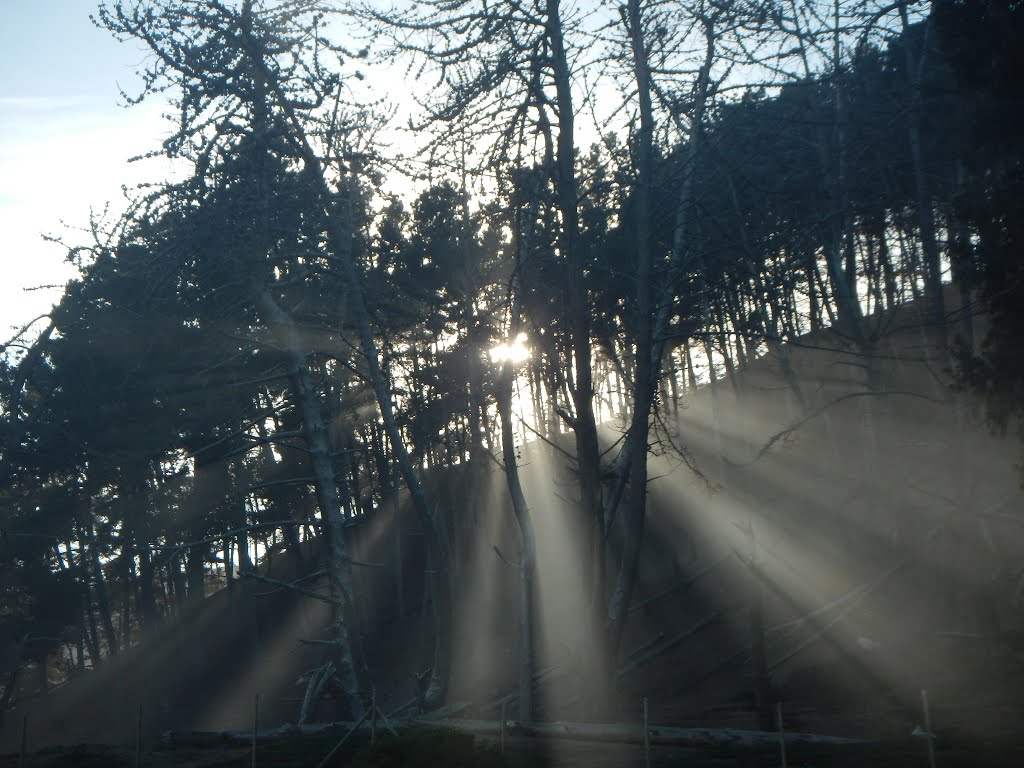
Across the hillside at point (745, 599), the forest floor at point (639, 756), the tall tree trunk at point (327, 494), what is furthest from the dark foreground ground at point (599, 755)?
the tall tree trunk at point (327, 494)

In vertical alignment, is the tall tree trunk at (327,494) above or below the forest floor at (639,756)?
above

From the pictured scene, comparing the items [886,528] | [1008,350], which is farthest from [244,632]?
[1008,350]

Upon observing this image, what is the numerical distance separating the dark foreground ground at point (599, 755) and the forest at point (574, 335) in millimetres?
1052


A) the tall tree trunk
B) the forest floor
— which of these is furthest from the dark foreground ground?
the tall tree trunk

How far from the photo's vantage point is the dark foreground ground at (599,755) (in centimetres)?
950

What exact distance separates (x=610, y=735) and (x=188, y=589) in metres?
37.4

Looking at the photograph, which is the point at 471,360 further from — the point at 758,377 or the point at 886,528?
the point at 758,377

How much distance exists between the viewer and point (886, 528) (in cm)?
2516

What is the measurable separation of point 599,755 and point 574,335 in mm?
5193

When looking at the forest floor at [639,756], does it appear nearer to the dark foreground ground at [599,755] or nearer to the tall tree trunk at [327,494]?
the dark foreground ground at [599,755]

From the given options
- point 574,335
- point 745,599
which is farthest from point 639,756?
point 745,599

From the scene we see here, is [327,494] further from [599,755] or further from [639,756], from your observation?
[639,756]

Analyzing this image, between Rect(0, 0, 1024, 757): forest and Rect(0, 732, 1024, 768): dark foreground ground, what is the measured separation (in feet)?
3.45

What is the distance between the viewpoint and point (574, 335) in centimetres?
1139
